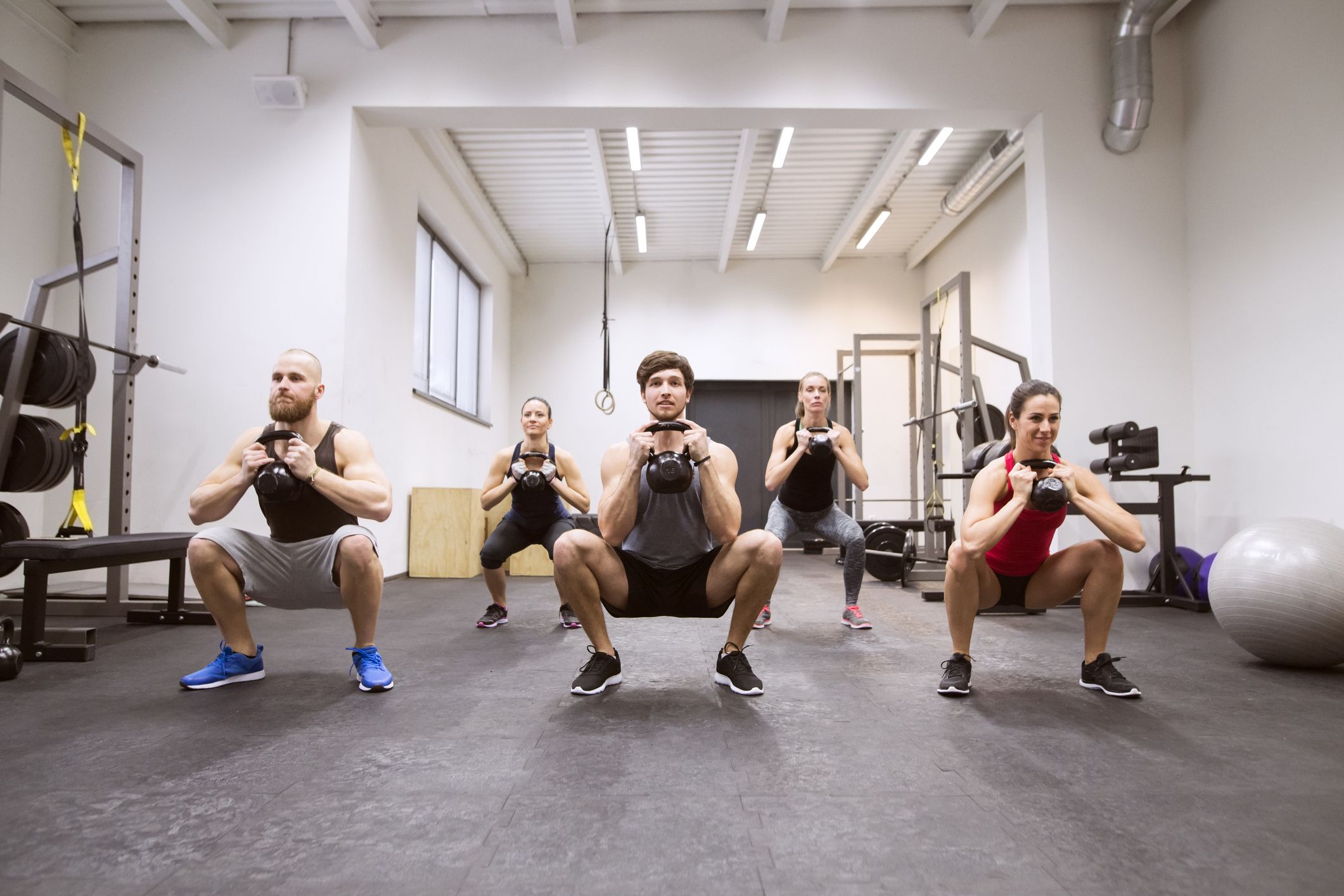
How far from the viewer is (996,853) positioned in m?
1.24

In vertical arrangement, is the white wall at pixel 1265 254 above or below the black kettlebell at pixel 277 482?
above

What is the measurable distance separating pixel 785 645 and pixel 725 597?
914 mm

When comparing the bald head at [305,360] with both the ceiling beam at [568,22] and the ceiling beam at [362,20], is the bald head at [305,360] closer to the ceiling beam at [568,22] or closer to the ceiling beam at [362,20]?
the ceiling beam at [362,20]

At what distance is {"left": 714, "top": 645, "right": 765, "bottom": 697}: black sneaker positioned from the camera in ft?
7.40

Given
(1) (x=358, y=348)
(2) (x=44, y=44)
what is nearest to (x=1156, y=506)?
(1) (x=358, y=348)

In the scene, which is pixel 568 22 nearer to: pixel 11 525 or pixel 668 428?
pixel 668 428

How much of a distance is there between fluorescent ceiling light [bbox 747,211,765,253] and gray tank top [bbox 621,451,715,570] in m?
5.94

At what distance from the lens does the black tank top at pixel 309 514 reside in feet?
7.78

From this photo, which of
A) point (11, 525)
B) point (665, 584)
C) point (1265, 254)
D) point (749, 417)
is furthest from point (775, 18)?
point (749, 417)

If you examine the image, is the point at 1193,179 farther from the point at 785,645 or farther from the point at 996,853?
the point at 996,853

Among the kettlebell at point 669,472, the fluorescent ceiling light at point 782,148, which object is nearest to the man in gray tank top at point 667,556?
the kettlebell at point 669,472

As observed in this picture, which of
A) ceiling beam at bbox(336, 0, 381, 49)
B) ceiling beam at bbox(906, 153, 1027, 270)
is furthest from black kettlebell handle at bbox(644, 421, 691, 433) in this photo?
ceiling beam at bbox(906, 153, 1027, 270)

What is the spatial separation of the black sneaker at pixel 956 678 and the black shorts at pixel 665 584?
678mm

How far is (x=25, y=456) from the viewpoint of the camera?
3.05 m
